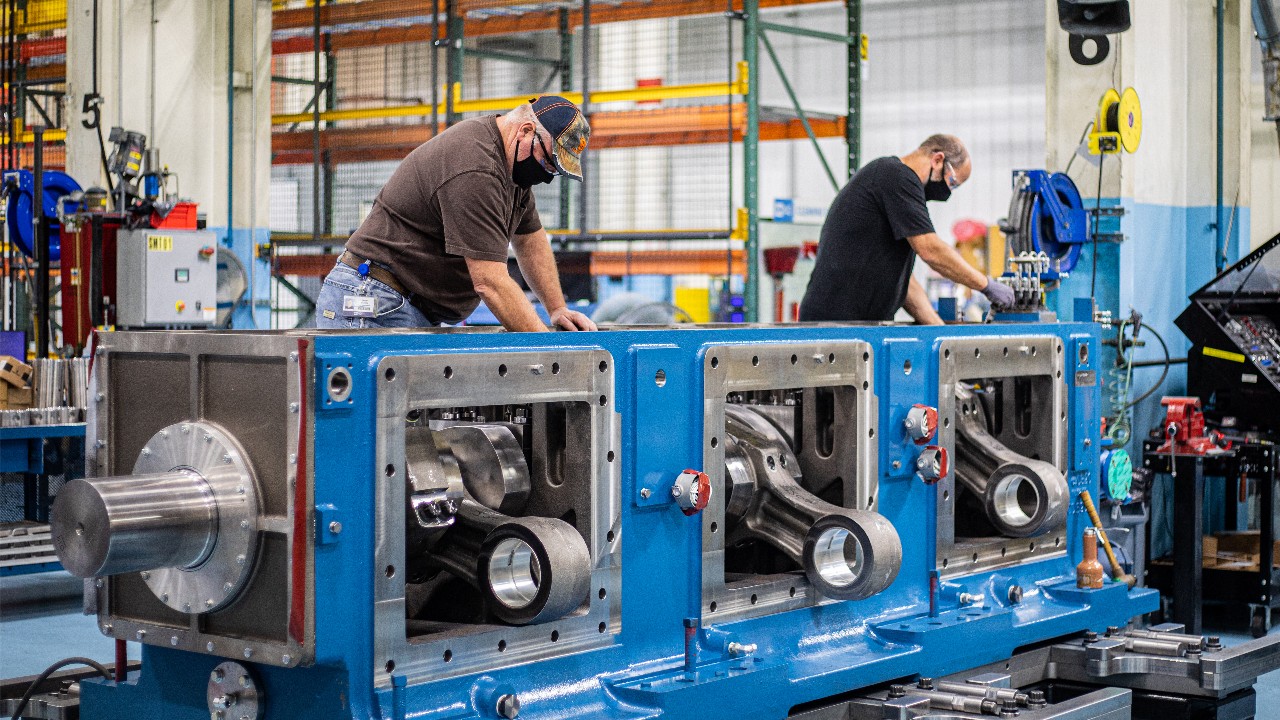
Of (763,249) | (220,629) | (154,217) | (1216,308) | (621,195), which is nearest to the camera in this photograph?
(220,629)

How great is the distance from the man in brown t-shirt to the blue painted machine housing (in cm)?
32

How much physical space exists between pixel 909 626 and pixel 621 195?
409 inches

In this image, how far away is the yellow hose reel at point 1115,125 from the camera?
20.5 feet

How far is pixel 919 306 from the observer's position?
4047 millimetres

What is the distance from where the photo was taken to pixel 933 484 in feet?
10.6

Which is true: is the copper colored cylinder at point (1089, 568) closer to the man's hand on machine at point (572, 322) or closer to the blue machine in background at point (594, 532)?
the blue machine in background at point (594, 532)

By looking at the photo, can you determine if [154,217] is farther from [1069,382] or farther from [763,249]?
[1069,382]

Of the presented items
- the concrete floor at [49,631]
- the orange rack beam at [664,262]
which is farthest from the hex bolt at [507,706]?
the orange rack beam at [664,262]

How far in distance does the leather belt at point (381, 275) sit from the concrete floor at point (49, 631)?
1.69 m

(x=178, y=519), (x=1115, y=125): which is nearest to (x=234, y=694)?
(x=178, y=519)

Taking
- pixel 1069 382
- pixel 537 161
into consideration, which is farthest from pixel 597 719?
pixel 1069 382

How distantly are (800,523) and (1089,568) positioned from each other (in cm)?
101

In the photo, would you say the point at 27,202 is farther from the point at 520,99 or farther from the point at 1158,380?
the point at 1158,380

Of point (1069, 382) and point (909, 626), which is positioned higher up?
point (1069, 382)
